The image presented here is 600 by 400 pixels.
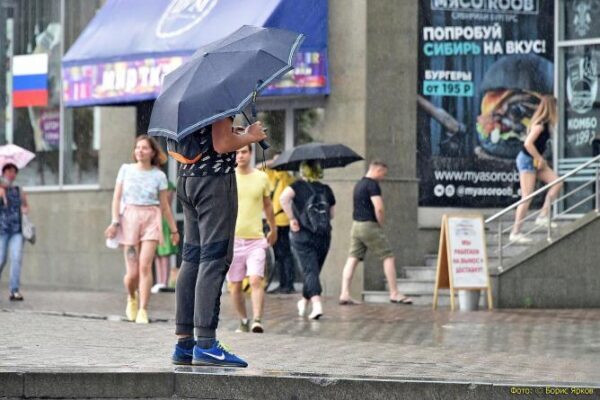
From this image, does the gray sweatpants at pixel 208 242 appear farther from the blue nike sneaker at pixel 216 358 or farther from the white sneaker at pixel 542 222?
the white sneaker at pixel 542 222

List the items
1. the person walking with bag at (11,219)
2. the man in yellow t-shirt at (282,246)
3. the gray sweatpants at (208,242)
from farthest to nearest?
the man in yellow t-shirt at (282,246), the person walking with bag at (11,219), the gray sweatpants at (208,242)

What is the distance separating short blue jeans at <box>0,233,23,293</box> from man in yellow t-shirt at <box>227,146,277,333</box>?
212 inches

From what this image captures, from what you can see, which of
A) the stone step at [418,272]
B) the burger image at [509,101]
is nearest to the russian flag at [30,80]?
the stone step at [418,272]

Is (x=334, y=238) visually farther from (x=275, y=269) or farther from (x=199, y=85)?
(x=199, y=85)

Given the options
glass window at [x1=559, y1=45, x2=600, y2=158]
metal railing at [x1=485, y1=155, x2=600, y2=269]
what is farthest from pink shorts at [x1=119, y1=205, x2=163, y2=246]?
glass window at [x1=559, y1=45, x2=600, y2=158]

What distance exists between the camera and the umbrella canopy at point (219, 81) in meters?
8.96

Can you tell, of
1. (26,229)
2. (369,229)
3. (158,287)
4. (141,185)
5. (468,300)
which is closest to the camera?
(141,185)

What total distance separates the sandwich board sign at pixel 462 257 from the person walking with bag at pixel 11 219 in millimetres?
5054

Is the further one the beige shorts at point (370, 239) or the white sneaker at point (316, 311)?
the beige shorts at point (370, 239)

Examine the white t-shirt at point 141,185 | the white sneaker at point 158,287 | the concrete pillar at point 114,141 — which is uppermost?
the concrete pillar at point 114,141

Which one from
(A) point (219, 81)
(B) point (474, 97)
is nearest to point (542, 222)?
(B) point (474, 97)

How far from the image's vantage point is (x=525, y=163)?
1981 centimetres

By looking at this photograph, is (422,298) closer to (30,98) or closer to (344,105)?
(344,105)

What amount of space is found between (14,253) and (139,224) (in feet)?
13.8
